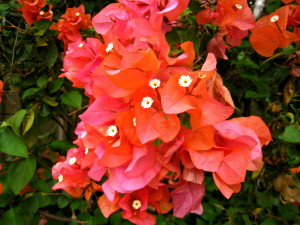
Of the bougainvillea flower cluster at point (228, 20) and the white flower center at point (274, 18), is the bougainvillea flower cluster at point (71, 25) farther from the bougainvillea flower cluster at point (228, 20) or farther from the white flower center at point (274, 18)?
the white flower center at point (274, 18)

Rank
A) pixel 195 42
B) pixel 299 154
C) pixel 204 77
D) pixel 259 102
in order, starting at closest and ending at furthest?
pixel 204 77
pixel 195 42
pixel 299 154
pixel 259 102

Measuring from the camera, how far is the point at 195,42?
23.4 inches

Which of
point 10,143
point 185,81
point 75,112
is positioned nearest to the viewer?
point 185,81

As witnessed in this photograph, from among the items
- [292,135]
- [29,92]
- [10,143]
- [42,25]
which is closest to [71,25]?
[42,25]

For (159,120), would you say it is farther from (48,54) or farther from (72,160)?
(48,54)

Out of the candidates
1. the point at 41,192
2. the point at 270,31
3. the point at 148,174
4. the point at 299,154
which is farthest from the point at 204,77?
the point at 41,192

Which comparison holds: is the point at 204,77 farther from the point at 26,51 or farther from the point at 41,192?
the point at 41,192

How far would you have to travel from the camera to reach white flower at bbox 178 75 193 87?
418 millimetres

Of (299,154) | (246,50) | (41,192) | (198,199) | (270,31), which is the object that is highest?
(270,31)

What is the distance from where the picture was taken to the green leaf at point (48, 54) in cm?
88

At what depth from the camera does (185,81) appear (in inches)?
16.6

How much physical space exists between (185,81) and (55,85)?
0.56 m

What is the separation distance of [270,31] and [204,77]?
1.07 ft

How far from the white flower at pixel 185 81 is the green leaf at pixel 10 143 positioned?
0.43 metres
